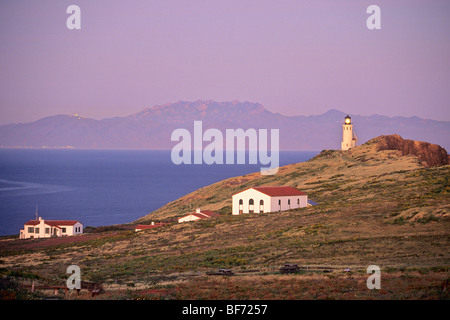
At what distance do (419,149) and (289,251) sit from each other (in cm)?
8762

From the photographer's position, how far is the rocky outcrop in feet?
393

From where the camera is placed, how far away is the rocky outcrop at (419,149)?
119812 mm

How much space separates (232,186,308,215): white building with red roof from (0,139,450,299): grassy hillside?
12.0ft

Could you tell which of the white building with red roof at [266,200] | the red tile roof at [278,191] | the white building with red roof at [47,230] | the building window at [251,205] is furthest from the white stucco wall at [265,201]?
the white building with red roof at [47,230]

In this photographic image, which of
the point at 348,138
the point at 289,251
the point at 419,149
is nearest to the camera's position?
the point at 289,251

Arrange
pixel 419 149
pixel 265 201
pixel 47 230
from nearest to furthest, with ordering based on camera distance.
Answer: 1. pixel 265 201
2. pixel 47 230
3. pixel 419 149

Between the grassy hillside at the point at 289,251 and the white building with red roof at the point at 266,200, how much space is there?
3.67 meters

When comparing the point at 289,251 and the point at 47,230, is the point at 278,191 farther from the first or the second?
the point at 47,230

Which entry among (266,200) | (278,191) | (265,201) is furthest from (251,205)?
(278,191)

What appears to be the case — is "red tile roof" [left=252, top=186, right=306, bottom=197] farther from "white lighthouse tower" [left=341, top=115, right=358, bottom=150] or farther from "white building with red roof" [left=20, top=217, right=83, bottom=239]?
"white lighthouse tower" [left=341, top=115, right=358, bottom=150]

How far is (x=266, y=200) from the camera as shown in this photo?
73.8 metres

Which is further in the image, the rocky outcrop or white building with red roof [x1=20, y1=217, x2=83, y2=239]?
the rocky outcrop

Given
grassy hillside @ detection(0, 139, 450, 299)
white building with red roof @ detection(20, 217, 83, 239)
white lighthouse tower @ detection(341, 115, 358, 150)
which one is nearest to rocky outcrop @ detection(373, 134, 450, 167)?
white lighthouse tower @ detection(341, 115, 358, 150)
